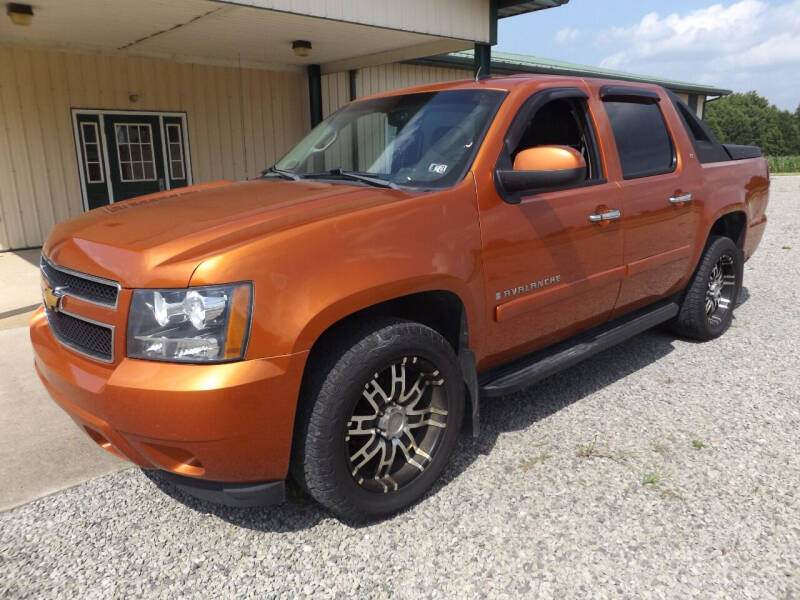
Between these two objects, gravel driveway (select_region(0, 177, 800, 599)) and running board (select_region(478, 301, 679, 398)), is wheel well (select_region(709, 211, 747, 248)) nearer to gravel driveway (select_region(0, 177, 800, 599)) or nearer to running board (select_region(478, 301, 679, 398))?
running board (select_region(478, 301, 679, 398))

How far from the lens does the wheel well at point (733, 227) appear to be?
4.95 metres

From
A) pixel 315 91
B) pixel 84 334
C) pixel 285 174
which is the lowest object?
pixel 84 334

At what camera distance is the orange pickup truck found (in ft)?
7.15

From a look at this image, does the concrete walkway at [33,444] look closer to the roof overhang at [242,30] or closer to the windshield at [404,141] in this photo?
the windshield at [404,141]

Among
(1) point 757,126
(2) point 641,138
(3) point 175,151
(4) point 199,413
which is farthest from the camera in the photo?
(1) point 757,126

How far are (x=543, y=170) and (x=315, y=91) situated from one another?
9.35 meters

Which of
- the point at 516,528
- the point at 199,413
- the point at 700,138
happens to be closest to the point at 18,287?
the point at 199,413

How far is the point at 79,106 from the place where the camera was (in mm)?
9398

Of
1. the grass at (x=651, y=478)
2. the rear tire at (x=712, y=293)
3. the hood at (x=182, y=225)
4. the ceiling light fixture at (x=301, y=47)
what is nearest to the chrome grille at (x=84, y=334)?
the hood at (x=182, y=225)

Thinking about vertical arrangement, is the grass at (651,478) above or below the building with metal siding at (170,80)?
below

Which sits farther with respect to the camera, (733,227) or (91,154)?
(91,154)

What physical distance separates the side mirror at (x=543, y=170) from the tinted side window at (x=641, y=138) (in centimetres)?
97

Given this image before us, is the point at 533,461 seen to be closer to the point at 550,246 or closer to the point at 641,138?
the point at 550,246

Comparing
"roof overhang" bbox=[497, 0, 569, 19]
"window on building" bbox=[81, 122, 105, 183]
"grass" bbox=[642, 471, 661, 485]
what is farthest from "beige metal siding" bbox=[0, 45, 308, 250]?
"grass" bbox=[642, 471, 661, 485]
